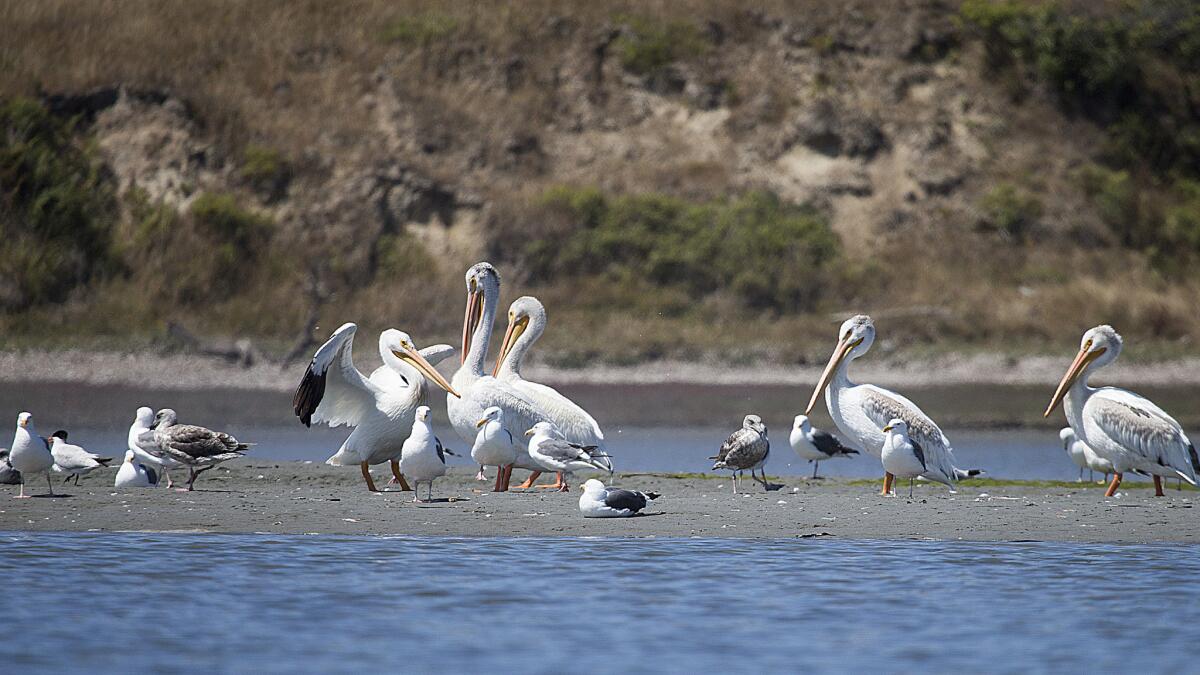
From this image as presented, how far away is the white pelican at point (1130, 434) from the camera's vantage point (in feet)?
39.4

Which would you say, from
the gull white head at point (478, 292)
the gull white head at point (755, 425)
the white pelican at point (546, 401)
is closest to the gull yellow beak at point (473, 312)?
the gull white head at point (478, 292)

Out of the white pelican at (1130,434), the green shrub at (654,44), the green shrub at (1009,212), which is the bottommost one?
the white pelican at (1130,434)

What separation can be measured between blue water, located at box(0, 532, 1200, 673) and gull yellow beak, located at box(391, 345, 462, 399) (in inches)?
102

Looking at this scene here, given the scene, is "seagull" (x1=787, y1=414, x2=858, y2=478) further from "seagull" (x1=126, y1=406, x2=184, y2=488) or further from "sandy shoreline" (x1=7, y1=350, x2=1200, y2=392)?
"sandy shoreline" (x1=7, y1=350, x2=1200, y2=392)

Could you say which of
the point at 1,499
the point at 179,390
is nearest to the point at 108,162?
the point at 179,390

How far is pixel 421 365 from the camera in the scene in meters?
12.6

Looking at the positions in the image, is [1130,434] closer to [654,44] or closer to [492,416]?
[492,416]

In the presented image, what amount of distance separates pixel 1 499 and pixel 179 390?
13925mm

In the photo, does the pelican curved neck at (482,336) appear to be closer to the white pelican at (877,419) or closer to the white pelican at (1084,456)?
the white pelican at (877,419)

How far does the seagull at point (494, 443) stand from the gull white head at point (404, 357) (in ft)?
2.54

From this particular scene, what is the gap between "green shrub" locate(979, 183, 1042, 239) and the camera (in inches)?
1435

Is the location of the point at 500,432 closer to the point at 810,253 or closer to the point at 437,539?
the point at 437,539

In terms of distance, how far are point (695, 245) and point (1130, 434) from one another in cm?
2261

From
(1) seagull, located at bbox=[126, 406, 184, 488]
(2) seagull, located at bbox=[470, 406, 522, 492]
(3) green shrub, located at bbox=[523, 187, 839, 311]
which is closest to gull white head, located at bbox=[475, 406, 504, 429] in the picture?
(2) seagull, located at bbox=[470, 406, 522, 492]
